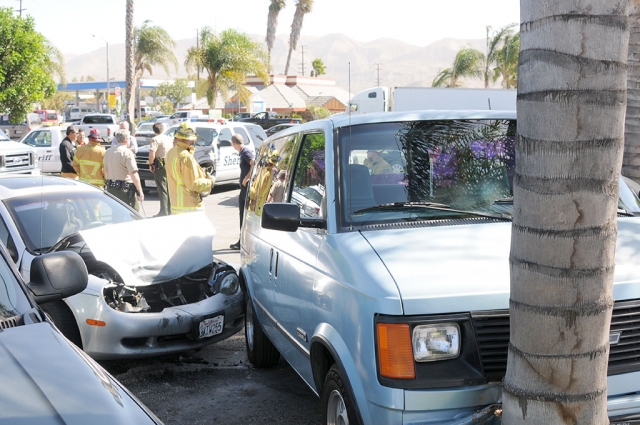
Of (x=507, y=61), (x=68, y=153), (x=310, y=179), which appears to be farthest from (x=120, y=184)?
(x=507, y=61)

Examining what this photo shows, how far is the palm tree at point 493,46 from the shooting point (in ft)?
137

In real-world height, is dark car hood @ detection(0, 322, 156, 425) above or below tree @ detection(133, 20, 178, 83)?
below

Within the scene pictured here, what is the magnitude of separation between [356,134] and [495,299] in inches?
57.5

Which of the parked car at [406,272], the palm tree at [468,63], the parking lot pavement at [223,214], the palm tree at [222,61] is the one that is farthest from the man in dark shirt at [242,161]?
the palm tree at [468,63]

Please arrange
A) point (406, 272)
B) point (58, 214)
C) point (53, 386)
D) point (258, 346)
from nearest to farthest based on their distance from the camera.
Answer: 1. point (53, 386)
2. point (406, 272)
3. point (258, 346)
4. point (58, 214)

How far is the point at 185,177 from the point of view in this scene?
895 cm

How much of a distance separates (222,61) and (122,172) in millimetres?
29956

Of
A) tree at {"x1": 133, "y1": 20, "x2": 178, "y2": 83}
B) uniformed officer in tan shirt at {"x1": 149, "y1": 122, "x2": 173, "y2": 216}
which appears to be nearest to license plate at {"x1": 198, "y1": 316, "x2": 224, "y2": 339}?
uniformed officer in tan shirt at {"x1": 149, "y1": 122, "x2": 173, "y2": 216}

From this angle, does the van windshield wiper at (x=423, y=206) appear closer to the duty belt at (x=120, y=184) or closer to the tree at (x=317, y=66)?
the duty belt at (x=120, y=184)

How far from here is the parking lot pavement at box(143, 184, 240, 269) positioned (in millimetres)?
11152

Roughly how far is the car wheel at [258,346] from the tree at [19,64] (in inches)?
882

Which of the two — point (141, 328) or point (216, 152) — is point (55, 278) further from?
point (216, 152)

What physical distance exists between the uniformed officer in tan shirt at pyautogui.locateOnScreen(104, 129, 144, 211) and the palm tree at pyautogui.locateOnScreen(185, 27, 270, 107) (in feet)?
96.9

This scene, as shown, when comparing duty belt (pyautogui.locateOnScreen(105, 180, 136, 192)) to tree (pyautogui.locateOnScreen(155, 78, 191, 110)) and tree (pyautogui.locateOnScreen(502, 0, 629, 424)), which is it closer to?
tree (pyautogui.locateOnScreen(502, 0, 629, 424))
